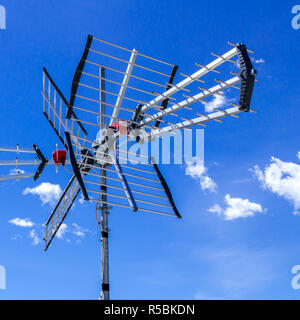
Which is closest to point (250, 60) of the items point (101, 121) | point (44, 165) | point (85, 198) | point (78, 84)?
point (78, 84)

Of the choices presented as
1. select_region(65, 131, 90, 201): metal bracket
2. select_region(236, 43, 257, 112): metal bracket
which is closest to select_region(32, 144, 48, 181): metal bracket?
select_region(65, 131, 90, 201): metal bracket

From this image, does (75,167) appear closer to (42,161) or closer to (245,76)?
(42,161)

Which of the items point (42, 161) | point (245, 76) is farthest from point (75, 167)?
point (245, 76)

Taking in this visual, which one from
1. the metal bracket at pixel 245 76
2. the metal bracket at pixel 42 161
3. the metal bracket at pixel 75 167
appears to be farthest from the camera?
the metal bracket at pixel 42 161

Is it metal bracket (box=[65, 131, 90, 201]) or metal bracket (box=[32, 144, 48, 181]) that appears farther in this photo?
metal bracket (box=[32, 144, 48, 181])

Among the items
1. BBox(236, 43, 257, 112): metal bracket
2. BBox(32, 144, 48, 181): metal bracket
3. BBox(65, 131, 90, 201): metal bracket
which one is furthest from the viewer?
BBox(32, 144, 48, 181): metal bracket

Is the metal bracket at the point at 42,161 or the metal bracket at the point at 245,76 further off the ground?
the metal bracket at the point at 42,161

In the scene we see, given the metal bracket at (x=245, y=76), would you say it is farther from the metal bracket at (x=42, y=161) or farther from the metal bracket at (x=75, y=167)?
the metal bracket at (x=42, y=161)

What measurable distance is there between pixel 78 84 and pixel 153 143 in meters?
1.86

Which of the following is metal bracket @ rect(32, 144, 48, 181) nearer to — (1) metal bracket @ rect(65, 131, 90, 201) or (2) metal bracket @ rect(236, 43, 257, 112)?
(1) metal bracket @ rect(65, 131, 90, 201)

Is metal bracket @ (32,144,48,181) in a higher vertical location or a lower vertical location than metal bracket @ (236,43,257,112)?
higher

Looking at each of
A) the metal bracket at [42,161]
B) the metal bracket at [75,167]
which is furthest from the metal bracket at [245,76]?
the metal bracket at [42,161]

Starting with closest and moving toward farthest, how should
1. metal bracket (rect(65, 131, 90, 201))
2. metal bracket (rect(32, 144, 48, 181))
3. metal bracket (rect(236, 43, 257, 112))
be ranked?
metal bracket (rect(236, 43, 257, 112)) < metal bracket (rect(65, 131, 90, 201)) < metal bracket (rect(32, 144, 48, 181))

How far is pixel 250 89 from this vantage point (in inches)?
199
